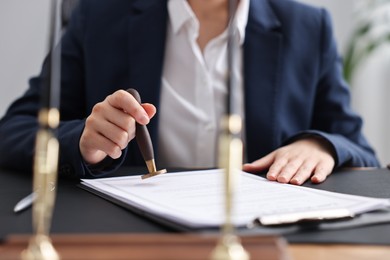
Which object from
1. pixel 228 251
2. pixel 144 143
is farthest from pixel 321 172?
pixel 228 251

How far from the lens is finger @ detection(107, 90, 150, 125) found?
61cm

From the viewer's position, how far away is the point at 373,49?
6.41ft

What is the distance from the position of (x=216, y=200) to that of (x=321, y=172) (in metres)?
0.26

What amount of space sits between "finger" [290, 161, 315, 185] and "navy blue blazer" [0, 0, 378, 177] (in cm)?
15

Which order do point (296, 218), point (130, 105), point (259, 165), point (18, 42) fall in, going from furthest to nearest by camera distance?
point (18, 42), point (259, 165), point (130, 105), point (296, 218)

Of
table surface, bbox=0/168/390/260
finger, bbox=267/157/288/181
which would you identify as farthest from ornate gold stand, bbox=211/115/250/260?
finger, bbox=267/157/288/181

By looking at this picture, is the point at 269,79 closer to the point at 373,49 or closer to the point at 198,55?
the point at 198,55

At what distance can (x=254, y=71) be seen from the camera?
100 cm

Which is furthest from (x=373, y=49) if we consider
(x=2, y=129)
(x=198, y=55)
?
(x=2, y=129)

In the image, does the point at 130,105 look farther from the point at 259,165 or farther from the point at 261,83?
the point at 261,83

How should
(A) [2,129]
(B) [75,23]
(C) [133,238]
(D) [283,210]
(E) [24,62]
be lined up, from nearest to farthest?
(C) [133,238] → (D) [283,210] → (A) [2,129] → (B) [75,23] → (E) [24,62]

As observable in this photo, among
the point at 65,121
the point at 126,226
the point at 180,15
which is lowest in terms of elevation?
the point at 126,226

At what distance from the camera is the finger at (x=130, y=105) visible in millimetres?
614

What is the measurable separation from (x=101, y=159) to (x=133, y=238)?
404mm
